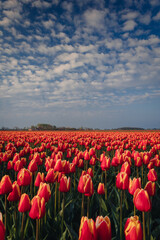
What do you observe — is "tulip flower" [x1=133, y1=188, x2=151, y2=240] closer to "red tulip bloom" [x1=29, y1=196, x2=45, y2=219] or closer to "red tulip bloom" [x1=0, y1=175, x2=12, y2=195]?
"red tulip bloom" [x1=29, y1=196, x2=45, y2=219]

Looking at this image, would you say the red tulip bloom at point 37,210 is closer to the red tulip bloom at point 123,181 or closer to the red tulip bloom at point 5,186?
the red tulip bloom at point 5,186

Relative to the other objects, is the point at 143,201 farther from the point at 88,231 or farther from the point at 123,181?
the point at 88,231

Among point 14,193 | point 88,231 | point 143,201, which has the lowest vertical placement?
point 14,193

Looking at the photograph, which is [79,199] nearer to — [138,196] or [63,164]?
[63,164]

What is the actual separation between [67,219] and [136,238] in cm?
222

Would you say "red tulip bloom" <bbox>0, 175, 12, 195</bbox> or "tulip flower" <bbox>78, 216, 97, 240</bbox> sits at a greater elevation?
"tulip flower" <bbox>78, 216, 97, 240</bbox>

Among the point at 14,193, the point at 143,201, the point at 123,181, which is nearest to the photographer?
the point at 143,201

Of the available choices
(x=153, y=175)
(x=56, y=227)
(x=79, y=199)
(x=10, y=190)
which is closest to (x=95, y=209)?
(x=79, y=199)

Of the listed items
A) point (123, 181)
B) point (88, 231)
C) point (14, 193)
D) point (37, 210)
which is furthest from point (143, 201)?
point (14, 193)

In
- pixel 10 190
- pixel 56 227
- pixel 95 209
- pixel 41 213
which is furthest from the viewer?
pixel 95 209

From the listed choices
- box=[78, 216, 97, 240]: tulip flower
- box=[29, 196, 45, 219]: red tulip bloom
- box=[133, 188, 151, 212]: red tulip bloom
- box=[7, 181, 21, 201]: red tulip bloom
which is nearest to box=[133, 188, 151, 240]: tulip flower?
box=[133, 188, 151, 212]: red tulip bloom

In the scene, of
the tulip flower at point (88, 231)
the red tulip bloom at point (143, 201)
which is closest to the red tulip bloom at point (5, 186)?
the tulip flower at point (88, 231)

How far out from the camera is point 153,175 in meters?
3.26

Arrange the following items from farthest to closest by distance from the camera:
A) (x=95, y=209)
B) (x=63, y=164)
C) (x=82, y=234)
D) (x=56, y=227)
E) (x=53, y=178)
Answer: (x=95, y=209)
(x=63, y=164)
(x=53, y=178)
(x=56, y=227)
(x=82, y=234)
